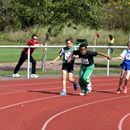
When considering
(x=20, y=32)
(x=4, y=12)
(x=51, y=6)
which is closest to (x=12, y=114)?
(x=51, y=6)

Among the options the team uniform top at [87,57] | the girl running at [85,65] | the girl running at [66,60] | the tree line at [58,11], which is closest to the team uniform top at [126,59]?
the girl running at [85,65]

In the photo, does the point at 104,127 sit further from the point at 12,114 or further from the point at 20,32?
the point at 20,32

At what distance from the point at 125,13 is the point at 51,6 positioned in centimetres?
3782

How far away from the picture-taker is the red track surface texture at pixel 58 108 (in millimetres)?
11477

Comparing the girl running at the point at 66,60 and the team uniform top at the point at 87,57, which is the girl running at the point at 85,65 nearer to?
the team uniform top at the point at 87,57

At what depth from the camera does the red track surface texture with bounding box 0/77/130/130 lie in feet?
37.7

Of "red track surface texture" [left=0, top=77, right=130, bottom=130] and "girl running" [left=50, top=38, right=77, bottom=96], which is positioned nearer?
"red track surface texture" [left=0, top=77, right=130, bottom=130]

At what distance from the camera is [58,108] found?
1392 cm

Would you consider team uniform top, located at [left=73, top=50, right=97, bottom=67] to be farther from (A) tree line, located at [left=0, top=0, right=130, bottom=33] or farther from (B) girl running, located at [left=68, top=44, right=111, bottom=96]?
(A) tree line, located at [left=0, top=0, right=130, bottom=33]

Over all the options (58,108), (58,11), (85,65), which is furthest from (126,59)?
(58,11)

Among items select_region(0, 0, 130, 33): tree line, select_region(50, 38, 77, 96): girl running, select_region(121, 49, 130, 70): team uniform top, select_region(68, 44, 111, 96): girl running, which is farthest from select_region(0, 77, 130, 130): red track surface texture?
select_region(0, 0, 130, 33): tree line

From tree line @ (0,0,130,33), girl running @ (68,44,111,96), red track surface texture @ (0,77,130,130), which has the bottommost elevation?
red track surface texture @ (0,77,130,130)

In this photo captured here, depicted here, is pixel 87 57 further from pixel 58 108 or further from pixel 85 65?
pixel 58 108

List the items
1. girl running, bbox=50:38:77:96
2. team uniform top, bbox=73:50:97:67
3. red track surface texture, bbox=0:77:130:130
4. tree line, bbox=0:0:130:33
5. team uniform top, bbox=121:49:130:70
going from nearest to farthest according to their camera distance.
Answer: red track surface texture, bbox=0:77:130:130, team uniform top, bbox=73:50:97:67, girl running, bbox=50:38:77:96, team uniform top, bbox=121:49:130:70, tree line, bbox=0:0:130:33
